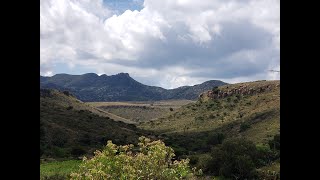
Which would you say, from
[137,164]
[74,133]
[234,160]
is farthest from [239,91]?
[137,164]

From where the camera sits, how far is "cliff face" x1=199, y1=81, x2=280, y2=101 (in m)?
77.1

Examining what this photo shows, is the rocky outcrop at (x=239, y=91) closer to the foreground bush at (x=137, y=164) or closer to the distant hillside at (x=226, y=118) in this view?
the distant hillside at (x=226, y=118)

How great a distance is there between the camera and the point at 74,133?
5069cm

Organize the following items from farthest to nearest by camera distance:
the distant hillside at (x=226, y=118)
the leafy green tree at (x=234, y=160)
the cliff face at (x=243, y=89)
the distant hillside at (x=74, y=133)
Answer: the cliff face at (x=243, y=89)
the distant hillside at (x=226, y=118)
the distant hillside at (x=74, y=133)
the leafy green tree at (x=234, y=160)

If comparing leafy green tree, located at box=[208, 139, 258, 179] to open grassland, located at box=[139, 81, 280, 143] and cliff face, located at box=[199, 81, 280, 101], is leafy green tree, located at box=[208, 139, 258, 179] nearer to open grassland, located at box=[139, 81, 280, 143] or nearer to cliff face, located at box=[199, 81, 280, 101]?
open grassland, located at box=[139, 81, 280, 143]

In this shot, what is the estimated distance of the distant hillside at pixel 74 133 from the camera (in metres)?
41.8

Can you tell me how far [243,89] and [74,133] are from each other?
132ft

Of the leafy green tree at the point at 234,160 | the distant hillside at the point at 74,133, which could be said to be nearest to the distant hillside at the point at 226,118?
the distant hillside at the point at 74,133
